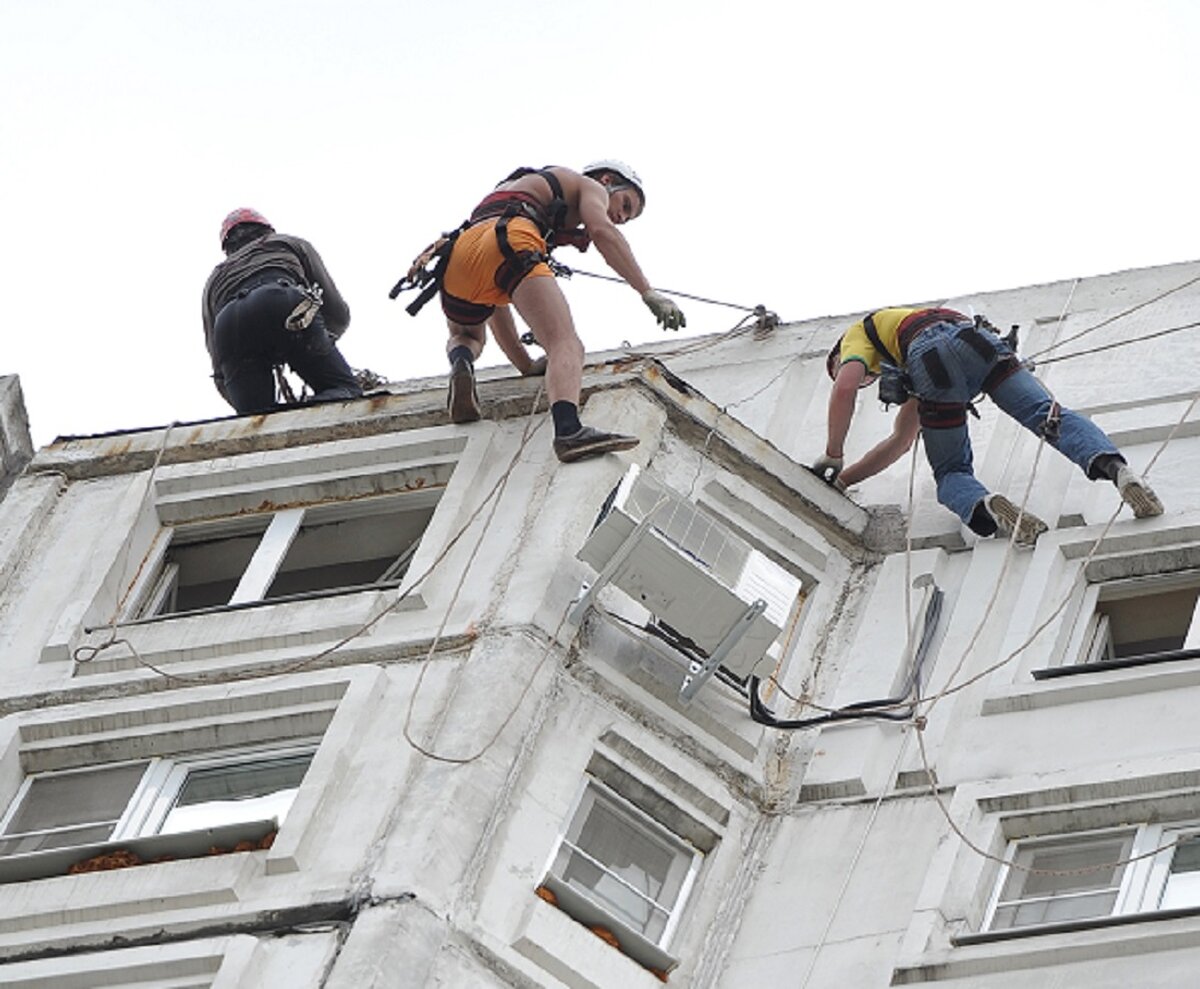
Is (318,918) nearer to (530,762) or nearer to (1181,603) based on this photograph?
(530,762)

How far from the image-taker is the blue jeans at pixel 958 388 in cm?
1800

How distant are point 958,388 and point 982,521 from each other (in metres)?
0.91

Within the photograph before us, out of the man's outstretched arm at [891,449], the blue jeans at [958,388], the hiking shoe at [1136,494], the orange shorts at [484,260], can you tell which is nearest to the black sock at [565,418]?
the orange shorts at [484,260]

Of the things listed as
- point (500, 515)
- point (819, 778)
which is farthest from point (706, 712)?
point (500, 515)

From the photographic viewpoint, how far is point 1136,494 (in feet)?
56.9

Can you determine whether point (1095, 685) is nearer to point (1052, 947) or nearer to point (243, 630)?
point (1052, 947)

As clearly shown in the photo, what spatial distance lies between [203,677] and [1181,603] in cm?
553

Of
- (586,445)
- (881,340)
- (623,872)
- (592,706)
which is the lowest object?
(623,872)

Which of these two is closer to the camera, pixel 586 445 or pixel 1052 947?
pixel 1052 947

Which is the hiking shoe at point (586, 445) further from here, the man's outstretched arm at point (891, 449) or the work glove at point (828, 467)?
the man's outstretched arm at point (891, 449)

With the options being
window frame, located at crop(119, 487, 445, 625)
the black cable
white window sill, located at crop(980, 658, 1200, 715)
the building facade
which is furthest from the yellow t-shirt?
white window sill, located at crop(980, 658, 1200, 715)

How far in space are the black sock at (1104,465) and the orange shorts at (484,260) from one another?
3.40 m

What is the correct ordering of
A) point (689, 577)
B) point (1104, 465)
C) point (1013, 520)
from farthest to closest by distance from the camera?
point (1013, 520) → point (1104, 465) → point (689, 577)

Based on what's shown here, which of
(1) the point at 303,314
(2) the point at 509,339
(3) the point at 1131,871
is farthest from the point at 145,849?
(1) the point at 303,314
